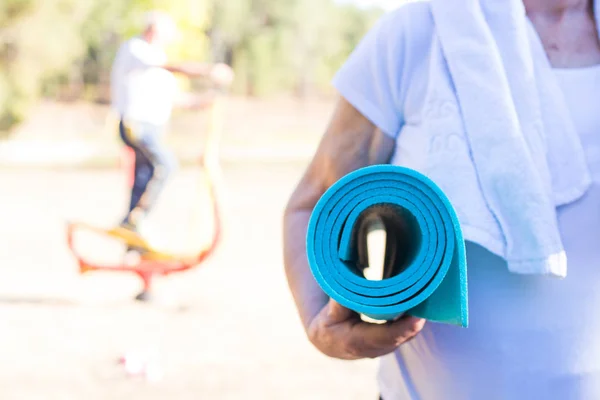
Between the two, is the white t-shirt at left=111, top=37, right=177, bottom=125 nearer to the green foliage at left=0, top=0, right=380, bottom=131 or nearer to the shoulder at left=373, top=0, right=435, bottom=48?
the shoulder at left=373, top=0, right=435, bottom=48

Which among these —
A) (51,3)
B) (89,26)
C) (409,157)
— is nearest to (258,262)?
(409,157)

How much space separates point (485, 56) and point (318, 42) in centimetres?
2817

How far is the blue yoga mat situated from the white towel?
6.9 inches

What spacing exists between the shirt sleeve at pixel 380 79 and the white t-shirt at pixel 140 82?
4.26m

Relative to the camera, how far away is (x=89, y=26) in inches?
902

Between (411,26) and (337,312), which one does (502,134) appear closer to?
(411,26)

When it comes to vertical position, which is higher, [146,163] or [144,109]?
[144,109]

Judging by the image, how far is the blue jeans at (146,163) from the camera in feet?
17.2

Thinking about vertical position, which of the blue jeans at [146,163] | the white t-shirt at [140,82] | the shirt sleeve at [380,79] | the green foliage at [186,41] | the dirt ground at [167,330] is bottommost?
the green foliage at [186,41]

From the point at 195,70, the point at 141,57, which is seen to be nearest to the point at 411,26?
the point at 195,70

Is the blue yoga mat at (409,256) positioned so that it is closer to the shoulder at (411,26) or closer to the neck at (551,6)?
the shoulder at (411,26)

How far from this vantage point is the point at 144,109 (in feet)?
17.3

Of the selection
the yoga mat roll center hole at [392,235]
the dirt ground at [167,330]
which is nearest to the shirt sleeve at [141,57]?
the dirt ground at [167,330]

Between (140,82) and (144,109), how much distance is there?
7.7 inches
